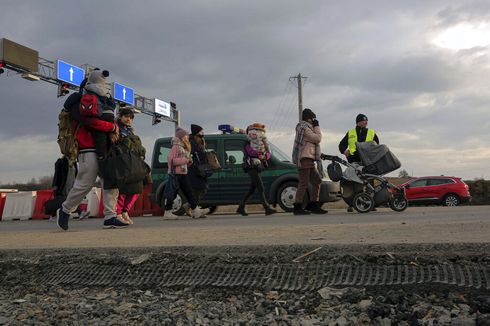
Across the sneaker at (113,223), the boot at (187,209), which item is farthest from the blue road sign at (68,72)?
the sneaker at (113,223)

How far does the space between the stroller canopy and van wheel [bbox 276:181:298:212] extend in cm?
250

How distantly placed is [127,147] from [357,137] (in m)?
4.93

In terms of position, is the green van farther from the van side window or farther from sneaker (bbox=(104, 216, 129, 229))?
sneaker (bbox=(104, 216, 129, 229))

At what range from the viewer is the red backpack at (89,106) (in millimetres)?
5918

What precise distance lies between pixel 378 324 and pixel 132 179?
4801 millimetres

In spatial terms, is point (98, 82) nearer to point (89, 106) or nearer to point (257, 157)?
point (89, 106)

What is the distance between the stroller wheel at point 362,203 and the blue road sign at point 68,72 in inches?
775

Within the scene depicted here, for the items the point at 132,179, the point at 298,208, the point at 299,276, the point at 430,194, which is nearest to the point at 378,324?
the point at 299,276

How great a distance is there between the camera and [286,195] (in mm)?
11727

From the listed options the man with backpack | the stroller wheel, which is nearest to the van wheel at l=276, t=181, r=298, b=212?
the stroller wheel

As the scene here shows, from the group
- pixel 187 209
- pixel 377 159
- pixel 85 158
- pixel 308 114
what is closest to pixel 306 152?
pixel 308 114

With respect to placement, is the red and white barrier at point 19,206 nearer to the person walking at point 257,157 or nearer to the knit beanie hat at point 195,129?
the knit beanie hat at point 195,129

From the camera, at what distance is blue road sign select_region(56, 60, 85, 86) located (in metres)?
25.0

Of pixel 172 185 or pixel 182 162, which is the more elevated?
pixel 182 162
